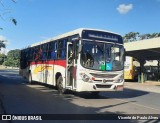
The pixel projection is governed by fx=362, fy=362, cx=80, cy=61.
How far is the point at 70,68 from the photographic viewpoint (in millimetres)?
18562

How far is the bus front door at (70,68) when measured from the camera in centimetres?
1806

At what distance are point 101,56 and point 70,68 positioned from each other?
1.86 metres

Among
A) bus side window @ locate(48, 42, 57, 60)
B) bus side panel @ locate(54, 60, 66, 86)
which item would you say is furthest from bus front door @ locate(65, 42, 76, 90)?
bus side window @ locate(48, 42, 57, 60)

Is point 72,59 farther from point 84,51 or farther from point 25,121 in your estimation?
point 25,121

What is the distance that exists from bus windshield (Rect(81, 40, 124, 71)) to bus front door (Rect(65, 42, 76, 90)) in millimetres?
975

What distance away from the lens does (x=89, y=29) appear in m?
18.0

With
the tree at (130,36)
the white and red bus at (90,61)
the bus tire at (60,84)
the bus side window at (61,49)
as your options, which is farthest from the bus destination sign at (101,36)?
the tree at (130,36)

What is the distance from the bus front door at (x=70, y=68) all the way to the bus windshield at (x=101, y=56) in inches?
38.4

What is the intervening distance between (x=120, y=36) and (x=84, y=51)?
2.58m

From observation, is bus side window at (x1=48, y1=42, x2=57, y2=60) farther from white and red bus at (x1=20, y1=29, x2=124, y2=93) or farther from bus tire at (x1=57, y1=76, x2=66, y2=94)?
bus tire at (x1=57, y1=76, x2=66, y2=94)

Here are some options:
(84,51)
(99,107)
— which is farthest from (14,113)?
(84,51)

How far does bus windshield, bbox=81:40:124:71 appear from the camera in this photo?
17391 mm

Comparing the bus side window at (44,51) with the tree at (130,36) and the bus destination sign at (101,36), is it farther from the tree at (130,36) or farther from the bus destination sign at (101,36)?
the tree at (130,36)

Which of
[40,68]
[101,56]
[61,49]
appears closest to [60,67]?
[61,49]
